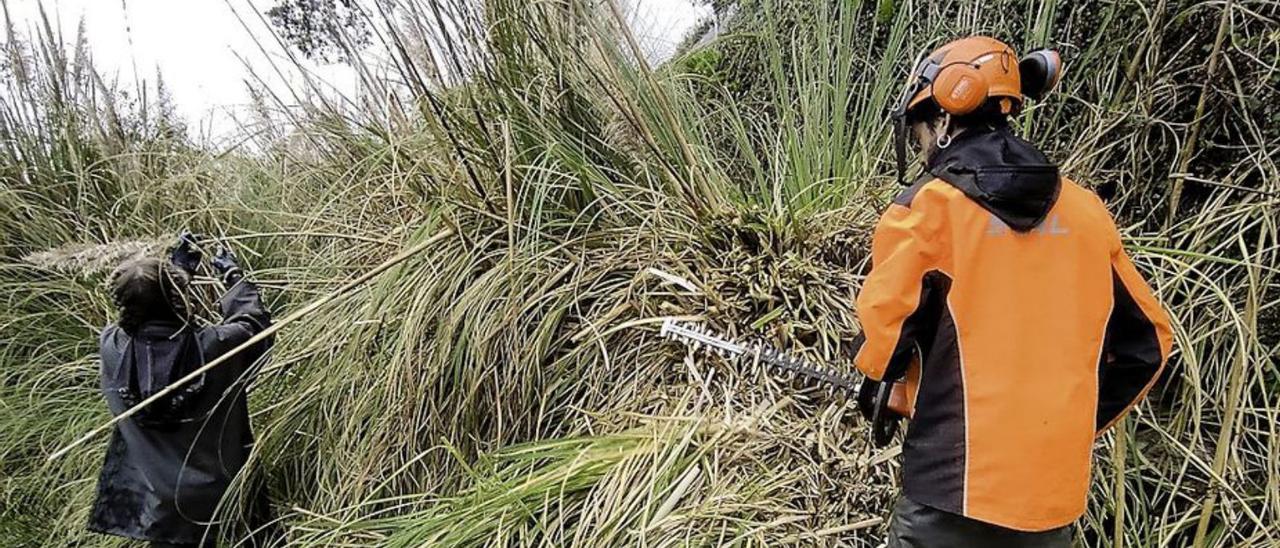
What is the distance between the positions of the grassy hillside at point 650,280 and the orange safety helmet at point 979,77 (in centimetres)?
76

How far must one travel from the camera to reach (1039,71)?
1.62 metres

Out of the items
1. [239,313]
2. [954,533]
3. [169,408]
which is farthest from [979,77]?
[169,408]

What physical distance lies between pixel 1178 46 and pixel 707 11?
7.76ft

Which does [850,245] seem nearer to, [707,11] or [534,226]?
[534,226]

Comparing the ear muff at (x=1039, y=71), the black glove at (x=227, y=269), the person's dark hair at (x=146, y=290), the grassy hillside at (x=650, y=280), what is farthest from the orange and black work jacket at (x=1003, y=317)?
the black glove at (x=227, y=269)

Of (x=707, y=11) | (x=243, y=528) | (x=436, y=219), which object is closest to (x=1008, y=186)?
(x=436, y=219)

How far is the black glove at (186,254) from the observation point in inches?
107

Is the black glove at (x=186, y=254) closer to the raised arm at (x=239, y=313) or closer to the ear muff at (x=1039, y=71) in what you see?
the raised arm at (x=239, y=313)

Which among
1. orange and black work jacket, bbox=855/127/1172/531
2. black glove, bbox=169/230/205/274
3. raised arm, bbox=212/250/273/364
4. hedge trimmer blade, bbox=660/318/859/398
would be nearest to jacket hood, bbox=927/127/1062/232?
orange and black work jacket, bbox=855/127/1172/531

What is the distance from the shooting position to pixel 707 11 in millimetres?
4328

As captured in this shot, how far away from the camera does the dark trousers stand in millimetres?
1522

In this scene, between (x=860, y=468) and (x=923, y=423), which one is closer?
(x=923, y=423)

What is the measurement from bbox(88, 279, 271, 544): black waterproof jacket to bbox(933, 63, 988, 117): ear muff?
6.54 ft

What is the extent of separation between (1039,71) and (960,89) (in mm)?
210
